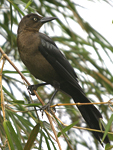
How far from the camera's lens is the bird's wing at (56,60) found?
263 cm

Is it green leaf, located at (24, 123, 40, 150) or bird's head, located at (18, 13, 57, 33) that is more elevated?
bird's head, located at (18, 13, 57, 33)

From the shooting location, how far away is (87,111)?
8.57 feet

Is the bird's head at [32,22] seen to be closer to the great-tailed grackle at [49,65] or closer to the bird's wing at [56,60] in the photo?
the great-tailed grackle at [49,65]

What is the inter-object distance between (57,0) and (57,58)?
2.99 ft

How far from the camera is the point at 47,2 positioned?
329cm

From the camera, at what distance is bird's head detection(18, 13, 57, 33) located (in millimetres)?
2867

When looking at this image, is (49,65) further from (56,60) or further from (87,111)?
(87,111)

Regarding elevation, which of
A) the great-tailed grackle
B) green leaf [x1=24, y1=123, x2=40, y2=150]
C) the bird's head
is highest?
the bird's head

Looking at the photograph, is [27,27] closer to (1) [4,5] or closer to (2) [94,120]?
(1) [4,5]

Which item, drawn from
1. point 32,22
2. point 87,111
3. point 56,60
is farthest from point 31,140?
point 32,22

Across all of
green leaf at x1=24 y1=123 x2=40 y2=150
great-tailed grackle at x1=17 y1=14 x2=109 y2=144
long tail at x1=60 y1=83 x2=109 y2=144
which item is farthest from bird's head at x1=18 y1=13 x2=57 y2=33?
green leaf at x1=24 y1=123 x2=40 y2=150

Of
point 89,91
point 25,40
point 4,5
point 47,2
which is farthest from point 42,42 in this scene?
point 89,91

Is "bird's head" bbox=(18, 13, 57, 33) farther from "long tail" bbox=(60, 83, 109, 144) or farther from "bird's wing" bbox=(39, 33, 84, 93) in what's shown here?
"long tail" bbox=(60, 83, 109, 144)

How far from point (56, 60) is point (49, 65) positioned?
0.34 ft
